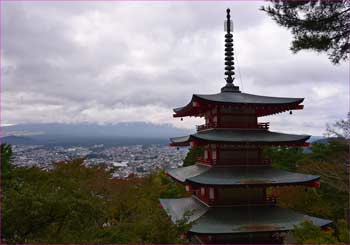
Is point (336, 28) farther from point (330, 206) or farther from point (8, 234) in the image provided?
point (330, 206)

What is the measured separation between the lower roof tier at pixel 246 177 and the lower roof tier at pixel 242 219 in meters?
1.48

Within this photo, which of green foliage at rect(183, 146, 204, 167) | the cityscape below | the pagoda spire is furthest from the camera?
the cityscape below

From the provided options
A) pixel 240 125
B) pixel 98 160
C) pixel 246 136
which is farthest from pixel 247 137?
pixel 98 160

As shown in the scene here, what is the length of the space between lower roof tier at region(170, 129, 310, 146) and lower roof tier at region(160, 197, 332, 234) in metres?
3.11

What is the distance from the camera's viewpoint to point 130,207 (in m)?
28.0

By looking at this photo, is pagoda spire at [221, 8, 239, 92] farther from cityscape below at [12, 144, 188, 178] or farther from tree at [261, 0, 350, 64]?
cityscape below at [12, 144, 188, 178]

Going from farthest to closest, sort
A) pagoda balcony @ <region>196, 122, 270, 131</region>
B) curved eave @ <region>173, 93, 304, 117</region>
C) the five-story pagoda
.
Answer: pagoda balcony @ <region>196, 122, 270, 131</region>, curved eave @ <region>173, 93, 304, 117</region>, the five-story pagoda

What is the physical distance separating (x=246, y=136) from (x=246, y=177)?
1.93 metres

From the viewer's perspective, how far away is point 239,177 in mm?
14844

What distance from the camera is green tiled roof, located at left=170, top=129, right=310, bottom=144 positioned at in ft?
48.7

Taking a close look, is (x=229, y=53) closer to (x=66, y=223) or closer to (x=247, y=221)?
(x=247, y=221)

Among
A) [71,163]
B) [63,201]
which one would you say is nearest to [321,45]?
[63,201]

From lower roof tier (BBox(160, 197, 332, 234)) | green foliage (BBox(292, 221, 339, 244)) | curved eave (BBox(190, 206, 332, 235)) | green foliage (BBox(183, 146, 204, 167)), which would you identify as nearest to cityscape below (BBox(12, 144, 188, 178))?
green foliage (BBox(183, 146, 204, 167))

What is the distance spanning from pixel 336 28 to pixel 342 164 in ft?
58.8
